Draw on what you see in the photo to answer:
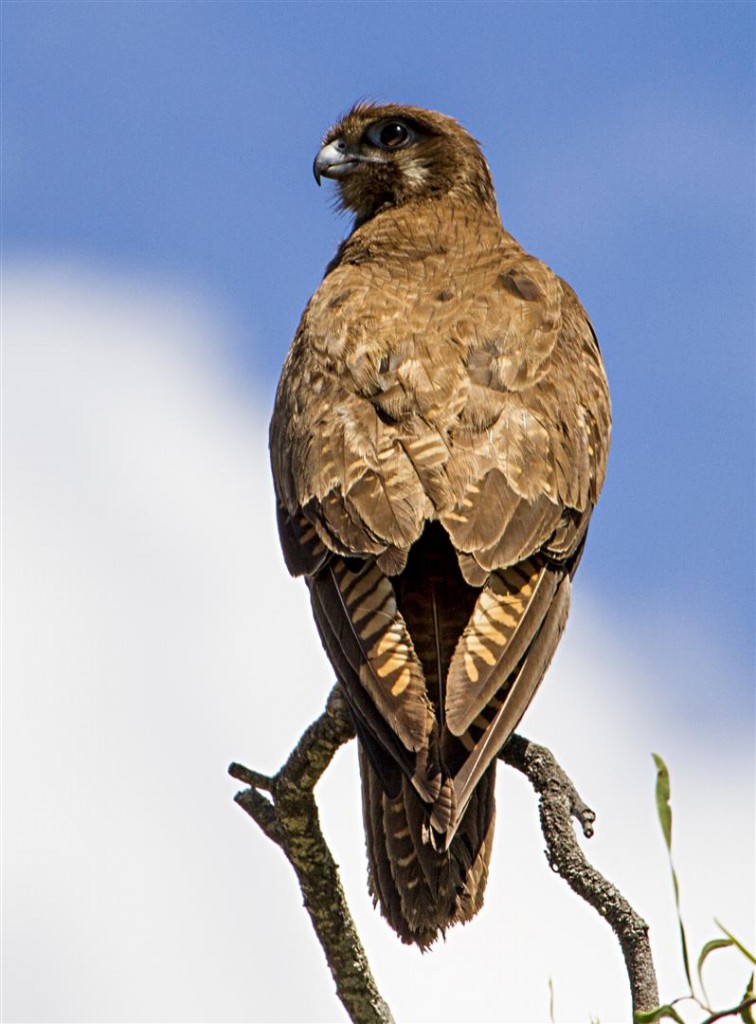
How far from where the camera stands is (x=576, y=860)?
144 inches

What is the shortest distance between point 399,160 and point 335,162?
0.34 metres

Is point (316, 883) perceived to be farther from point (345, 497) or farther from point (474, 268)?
point (474, 268)

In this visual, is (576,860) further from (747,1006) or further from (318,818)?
(747,1006)

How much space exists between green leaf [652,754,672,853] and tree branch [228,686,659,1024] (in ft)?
5.42

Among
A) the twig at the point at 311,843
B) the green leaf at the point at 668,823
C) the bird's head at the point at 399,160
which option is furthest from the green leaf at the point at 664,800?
the bird's head at the point at 399,160

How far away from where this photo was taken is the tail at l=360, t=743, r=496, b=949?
414 cm

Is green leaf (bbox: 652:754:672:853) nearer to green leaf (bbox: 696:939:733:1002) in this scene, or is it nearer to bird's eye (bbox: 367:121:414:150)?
green leaf (bbox: 696:939:733:1002)

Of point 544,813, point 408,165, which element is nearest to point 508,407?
point 544,813

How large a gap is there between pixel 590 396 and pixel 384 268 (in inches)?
42.7

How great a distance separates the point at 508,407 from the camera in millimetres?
5031

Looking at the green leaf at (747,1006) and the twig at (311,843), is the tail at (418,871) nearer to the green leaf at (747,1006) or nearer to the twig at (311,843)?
the twig at (311,843)

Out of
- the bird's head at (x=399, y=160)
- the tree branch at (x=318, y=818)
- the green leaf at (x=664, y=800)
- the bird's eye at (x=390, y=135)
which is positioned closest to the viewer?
the green leaf at (x=664, y=800)

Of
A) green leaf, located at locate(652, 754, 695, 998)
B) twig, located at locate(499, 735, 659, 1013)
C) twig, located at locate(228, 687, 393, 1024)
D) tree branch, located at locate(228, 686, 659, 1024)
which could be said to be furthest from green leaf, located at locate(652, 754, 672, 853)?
twig, located at locate(228, 687, 393, 1024)

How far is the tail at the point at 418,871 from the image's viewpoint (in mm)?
4141
